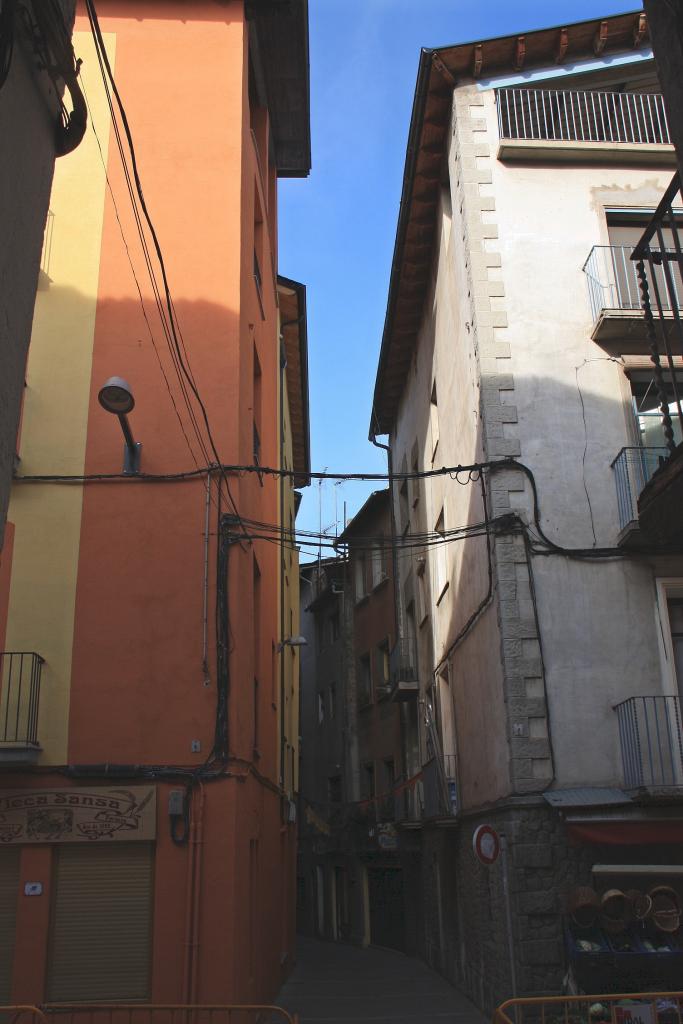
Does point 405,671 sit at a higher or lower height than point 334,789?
higher

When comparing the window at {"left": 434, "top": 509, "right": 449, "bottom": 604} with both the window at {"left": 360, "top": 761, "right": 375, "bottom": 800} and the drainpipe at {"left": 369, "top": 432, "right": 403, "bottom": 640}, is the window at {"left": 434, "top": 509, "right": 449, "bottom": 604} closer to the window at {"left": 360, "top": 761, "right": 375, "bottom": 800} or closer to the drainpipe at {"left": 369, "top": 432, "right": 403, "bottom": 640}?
the drainpipe at {"left": 369, "top": 432, "right": 403, "bottom": 640}

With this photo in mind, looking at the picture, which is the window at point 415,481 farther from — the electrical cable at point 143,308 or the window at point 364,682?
the electrical cable at point 143,308

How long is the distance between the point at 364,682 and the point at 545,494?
687 inches

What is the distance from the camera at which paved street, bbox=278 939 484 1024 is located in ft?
44.3

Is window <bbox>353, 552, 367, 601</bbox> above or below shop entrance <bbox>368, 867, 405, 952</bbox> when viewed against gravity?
above

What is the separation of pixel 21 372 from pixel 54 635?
6.77 m

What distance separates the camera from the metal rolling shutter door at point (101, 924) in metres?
9.76

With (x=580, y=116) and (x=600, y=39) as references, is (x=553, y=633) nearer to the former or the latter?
(x=580, y=116)

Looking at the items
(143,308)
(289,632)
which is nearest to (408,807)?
(289,632)

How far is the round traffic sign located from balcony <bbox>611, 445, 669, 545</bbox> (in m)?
4.18

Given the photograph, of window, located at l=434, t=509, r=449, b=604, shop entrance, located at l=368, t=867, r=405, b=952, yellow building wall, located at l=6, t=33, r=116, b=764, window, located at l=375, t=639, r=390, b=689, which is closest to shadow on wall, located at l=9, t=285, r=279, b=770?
yellow building wall, located at l=6, t=33, r=116, b=764

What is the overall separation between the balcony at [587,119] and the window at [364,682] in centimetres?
1734

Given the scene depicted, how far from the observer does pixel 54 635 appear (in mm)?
10961

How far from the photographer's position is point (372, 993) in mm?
16406
